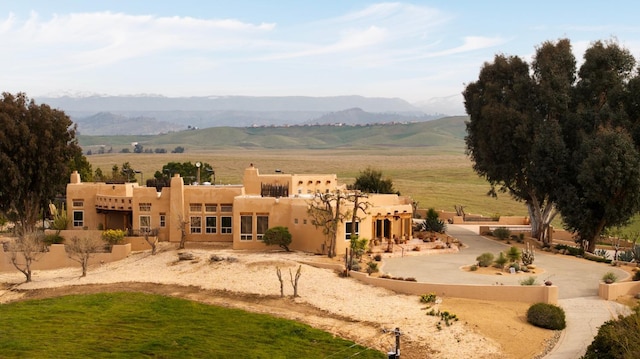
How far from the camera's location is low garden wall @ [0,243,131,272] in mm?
45312

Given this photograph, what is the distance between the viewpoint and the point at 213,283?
3781cm

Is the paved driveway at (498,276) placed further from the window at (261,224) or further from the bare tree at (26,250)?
the bare tree at (26,250)

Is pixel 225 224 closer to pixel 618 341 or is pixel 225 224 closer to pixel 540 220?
pixel 540 220

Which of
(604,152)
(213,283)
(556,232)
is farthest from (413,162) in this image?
(213,283)

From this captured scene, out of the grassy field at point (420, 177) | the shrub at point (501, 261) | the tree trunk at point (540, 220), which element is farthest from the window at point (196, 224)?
the grassy field at point (420, 177)

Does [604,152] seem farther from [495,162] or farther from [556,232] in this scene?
[556,232]

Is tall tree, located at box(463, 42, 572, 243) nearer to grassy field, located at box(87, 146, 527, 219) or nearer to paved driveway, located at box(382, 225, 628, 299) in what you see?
paved driveway, located at box(382, 225, 628, 299)

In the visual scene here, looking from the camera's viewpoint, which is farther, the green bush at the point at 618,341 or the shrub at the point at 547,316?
the shrub at the point at 547,316

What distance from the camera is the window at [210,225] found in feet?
161

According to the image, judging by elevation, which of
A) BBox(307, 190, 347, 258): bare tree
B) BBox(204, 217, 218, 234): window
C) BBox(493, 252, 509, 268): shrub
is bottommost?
BBox(493, 252, 509, 268): shrub

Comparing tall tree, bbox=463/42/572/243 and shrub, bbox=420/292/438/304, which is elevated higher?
tall tree, bbox=463/42/572/243

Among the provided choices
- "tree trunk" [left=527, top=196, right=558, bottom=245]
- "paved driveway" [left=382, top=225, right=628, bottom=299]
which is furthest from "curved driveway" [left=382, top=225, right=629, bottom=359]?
"tree trunk" [left=527, top=196, right=558, bottom=245]

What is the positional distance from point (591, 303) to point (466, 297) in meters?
5.96

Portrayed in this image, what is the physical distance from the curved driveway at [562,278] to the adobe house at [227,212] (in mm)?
4763
